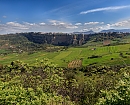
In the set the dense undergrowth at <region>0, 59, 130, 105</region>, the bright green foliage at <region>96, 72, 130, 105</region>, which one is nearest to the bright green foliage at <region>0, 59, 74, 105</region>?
the dense undergrowth at <region>0, 59, 130, 105</region>

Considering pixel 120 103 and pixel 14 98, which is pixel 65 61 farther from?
pixel 120 103

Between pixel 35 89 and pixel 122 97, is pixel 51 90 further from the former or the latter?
pixel 122 97

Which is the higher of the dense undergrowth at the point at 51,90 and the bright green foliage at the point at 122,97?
the bright green foliage at the point at 122,97

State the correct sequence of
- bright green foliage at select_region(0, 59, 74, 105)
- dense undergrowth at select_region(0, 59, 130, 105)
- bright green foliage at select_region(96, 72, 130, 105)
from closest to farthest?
bright green foliage at select_region(96, 72, 130, 105) < dense undergrowth at select_region(0, 59, 130, 105) < bright green foliage at select_region(0, 59, 74, 105)

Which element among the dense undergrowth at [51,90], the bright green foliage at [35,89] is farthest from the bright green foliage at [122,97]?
the bright green foliage at [35,89]

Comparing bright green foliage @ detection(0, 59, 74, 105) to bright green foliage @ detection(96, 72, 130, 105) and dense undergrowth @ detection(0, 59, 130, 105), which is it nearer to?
dense undergrowth @ detection(0, 59, 130, 105)

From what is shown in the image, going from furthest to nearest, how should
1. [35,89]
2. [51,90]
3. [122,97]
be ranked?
[51,90]
[35,89]
[122,97]

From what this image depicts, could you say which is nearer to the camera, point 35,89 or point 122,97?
point 122,97

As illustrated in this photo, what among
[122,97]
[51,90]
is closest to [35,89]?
[51,90]

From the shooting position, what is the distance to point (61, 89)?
170 feet

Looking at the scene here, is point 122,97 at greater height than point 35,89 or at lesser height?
greater

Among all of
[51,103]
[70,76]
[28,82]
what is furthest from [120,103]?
[70,76]

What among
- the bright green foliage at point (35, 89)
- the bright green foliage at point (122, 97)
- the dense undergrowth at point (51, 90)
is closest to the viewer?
the bright green foliage at point (122, 97)

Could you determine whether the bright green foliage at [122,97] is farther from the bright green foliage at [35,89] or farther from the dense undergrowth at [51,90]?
the bright green foliage at [35,89]
